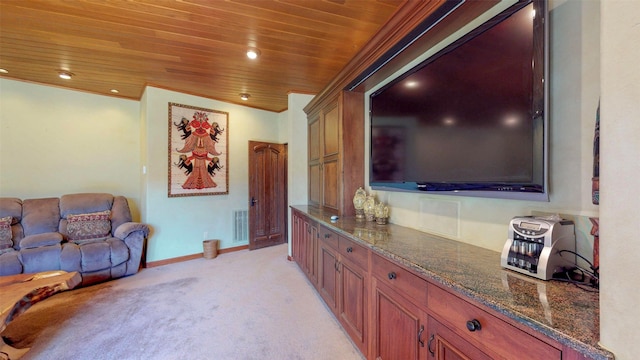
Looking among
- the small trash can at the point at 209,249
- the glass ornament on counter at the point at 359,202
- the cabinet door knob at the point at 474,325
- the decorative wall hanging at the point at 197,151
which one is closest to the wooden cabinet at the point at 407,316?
the cabinet door knob at the point at 474,325

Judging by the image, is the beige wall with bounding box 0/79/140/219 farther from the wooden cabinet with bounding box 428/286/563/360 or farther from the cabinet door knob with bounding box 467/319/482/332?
the cabinet door knob with bounding box 467/319/482/332

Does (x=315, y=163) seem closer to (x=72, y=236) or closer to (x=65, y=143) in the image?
(x=72, y=236)

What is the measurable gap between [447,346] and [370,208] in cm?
135

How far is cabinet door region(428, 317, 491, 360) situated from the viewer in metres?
→ 0.89

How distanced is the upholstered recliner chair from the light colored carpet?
0.27 metres

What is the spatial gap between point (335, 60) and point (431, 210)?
1999 mm

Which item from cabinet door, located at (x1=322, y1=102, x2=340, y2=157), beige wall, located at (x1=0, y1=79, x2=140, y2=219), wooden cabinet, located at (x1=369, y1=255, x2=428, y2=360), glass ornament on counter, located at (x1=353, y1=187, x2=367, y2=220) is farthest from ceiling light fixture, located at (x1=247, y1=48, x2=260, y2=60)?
beige wall, located at (x1=0, y1=79, x2=140, y2=219)

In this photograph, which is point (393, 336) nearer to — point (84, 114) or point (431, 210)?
point (431, 210)

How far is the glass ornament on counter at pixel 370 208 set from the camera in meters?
2.25

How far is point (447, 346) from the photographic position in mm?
983

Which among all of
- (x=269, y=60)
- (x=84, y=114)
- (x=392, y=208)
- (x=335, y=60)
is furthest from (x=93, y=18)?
(x=392, y=208)

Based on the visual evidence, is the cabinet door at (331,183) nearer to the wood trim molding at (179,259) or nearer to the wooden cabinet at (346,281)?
the wooden cabinet at (346,281)

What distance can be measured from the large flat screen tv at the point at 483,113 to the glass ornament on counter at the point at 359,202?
2.02 feet
